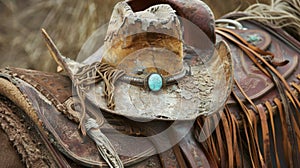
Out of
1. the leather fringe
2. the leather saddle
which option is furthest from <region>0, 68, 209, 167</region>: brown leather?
the leather fringe

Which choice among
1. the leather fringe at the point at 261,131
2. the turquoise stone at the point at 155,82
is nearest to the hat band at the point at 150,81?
the turquoise stone at the point at 155,82

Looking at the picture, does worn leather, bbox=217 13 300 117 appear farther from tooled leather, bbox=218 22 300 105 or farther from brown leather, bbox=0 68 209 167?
brown leather, bbox=0 68 209 167

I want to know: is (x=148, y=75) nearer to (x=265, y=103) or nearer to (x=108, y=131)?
(x=108, y=131)

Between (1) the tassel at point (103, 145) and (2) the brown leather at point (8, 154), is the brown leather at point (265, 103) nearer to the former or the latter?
(1) the tassel at point (103, 145)

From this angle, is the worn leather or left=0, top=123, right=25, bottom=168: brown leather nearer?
left=0, top=123, right=25, bottom=168: brown leather

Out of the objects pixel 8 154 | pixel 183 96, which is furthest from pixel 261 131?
pixel 8 154
